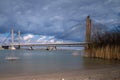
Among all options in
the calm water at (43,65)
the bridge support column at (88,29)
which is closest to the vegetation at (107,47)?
the calm water at (43,65)

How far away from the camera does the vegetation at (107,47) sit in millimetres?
27278

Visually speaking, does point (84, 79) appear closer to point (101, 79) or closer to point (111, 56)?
point (101, 79)

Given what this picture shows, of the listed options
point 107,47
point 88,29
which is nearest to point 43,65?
point 107,47

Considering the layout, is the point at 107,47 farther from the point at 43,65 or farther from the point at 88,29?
the point at 88,29

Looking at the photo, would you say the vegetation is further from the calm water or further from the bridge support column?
the bridge support column

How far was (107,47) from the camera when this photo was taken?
2839 centimetres

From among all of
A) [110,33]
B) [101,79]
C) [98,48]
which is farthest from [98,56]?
[101,79]

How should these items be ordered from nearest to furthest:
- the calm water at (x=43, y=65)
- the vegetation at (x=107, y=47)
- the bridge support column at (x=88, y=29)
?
the calm water at (x=43, y=65)
the vegetation at (x=107, y=47)
the bridge support column at (x=88, y=29)

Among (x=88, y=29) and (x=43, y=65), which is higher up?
(x=88, y=29)

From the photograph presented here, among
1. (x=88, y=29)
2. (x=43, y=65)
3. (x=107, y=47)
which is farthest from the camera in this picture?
(x=88, y=29)

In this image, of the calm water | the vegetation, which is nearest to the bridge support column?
the vegetation

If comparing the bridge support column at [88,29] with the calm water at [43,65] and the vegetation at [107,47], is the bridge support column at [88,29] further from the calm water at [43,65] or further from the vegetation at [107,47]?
the calm water at [43,65]

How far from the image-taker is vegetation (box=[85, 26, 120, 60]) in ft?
89.5

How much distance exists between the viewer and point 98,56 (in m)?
32.5
